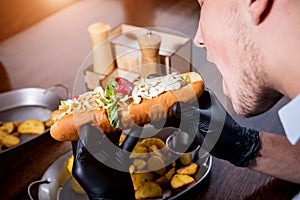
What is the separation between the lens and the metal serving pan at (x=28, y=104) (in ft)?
4.57

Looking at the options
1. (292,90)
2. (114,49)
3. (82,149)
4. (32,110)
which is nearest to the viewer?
(292,90)

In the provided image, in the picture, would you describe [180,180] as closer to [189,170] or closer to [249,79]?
[189,170]

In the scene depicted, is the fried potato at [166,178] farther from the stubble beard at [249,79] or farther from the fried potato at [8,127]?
the fried potato at [8,127]

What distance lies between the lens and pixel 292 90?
617 millimetres

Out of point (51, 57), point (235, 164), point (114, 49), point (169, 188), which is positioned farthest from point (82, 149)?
point (51, 57)

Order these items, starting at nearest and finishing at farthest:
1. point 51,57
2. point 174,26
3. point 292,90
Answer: point 292,90 → point 51,57 → point 174,26

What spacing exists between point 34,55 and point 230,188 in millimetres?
1064

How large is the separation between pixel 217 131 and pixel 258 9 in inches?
18.6

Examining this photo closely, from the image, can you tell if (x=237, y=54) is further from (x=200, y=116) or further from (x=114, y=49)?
(x=114, y=49)

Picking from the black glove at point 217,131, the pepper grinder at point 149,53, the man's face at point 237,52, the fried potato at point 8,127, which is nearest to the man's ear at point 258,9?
the man's face at point 237,52

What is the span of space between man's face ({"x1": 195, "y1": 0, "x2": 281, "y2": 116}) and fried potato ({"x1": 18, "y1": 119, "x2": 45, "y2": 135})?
627 millimetres

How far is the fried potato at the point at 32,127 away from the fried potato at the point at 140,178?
0.37 metres

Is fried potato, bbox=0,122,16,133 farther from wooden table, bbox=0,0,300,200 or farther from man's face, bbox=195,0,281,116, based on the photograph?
man's face, bbox=195,0,281,116

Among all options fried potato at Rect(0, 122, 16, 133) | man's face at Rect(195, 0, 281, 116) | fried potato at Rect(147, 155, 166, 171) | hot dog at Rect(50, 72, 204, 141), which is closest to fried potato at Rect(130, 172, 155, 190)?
fried potato at Rect(147, 155, 166, 171)
